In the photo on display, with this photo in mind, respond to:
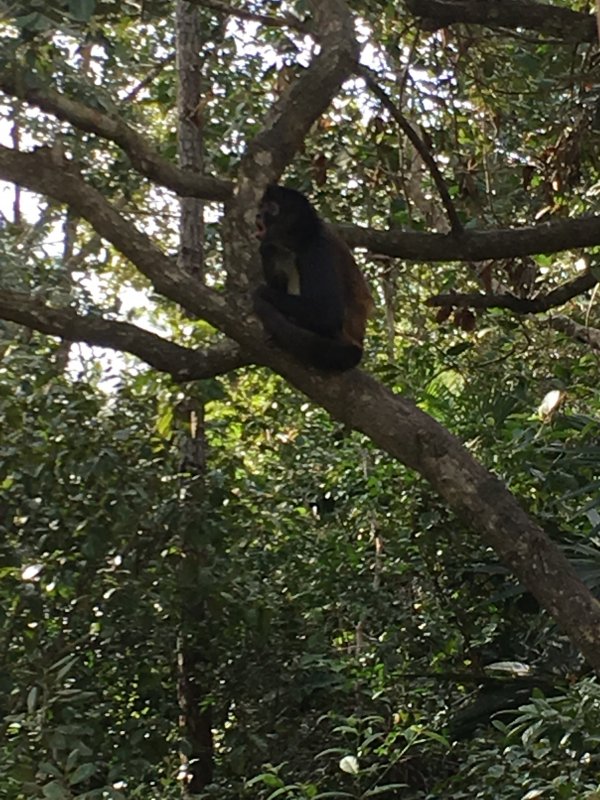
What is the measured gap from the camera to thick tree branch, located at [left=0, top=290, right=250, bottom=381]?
9.52 feet

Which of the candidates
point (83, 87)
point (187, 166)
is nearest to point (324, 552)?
point (187, 166)

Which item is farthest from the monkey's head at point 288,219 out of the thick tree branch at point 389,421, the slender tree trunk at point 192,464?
the thick tree branch at point 389,421

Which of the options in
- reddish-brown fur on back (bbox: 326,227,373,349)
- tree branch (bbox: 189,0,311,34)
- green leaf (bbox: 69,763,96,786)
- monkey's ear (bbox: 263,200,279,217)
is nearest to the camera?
green leaf (bbox: 69,763,96,786)

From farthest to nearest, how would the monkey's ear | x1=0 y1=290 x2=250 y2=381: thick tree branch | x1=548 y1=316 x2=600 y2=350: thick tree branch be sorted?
1. x1=548 y1=316 x2=600 y2=350: thick tree branch
2. the monkey's ear
3. x1=0 y1=290 x2=250 y2=381: thick tree branch

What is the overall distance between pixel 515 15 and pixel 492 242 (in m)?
0.71

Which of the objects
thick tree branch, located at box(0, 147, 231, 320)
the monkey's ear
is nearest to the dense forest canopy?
thick tree branch, located at box(0, 147, 231, 320)

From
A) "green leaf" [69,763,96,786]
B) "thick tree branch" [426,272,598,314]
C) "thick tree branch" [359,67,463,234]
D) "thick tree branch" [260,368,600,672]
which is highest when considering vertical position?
"thick tree branch" [359,67,463,234]

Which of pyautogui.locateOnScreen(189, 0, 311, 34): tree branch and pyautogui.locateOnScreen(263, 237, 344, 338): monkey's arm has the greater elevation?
pyautogui.locateOnScreen(189, 0, 311, 34): tree branch

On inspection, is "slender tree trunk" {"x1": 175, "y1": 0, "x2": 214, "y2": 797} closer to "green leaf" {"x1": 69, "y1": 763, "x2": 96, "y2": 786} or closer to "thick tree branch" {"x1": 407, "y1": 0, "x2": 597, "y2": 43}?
"thick tree branch" {"x1": 407, "y1": 0, "x2": 597, "y2": 43}

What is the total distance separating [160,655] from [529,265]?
7.38ft

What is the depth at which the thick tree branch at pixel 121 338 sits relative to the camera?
2.90 m

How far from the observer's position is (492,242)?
3447 millimetres

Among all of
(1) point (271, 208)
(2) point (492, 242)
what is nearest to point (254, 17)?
(1) point (271, 208)

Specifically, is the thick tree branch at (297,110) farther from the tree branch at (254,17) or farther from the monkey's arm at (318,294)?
the monkey's arm at (318,294)
